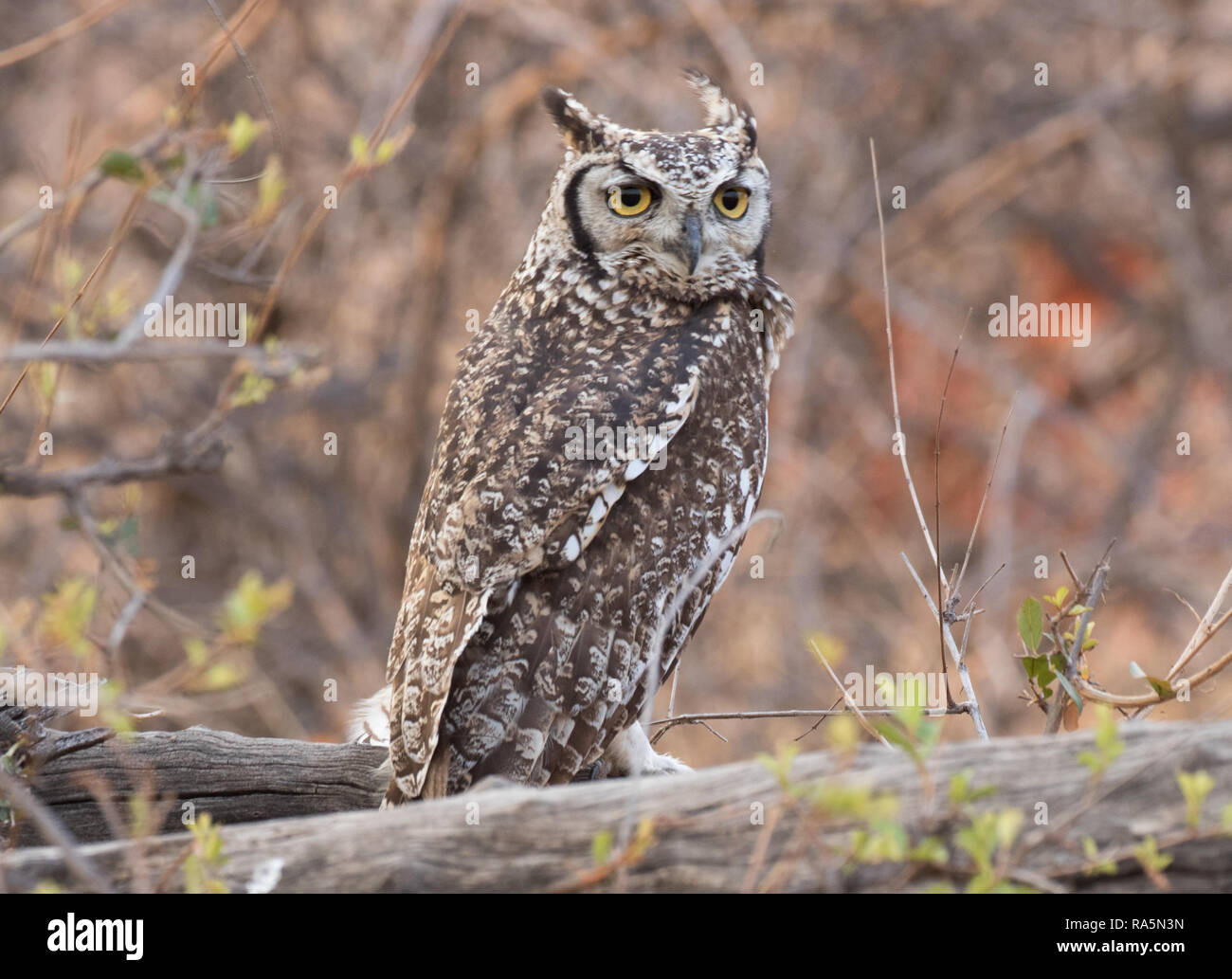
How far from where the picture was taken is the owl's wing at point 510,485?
3164mm

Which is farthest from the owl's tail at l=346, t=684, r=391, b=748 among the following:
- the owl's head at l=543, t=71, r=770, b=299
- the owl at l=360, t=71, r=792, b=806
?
the owl's head at l=543, t=71, r=770, b=299

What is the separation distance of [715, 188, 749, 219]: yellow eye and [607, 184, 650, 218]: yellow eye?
22cm

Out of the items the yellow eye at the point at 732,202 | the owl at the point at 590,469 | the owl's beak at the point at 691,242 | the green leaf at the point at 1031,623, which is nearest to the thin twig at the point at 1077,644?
the green leaf at the point at 1031,623

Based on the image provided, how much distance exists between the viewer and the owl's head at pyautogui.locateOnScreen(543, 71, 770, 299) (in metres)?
3.74

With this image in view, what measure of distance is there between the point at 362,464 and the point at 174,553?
1367 mm

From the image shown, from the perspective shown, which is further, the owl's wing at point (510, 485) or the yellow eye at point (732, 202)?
the yellow eye at point (732, 202)

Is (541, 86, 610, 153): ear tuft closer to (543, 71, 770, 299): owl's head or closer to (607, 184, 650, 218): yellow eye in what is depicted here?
(543, 71, 770, 299): owl's head

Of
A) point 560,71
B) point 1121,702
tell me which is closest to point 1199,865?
point 1121,702

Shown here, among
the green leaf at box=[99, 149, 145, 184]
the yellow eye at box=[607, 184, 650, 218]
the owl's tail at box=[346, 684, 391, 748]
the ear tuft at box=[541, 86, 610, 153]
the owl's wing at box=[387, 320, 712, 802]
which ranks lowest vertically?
the owl's tail at box=[346, 684, 391, 748]

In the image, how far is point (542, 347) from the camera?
3.76 m

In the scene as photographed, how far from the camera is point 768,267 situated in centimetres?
809

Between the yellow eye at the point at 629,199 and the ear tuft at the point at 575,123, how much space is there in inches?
7.7

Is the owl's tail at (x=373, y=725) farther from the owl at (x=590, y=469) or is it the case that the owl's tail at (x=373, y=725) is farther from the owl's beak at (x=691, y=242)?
the owl's beak at (x=691, y=242)

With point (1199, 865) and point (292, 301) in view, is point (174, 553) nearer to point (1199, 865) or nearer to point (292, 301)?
point (292, 301)
